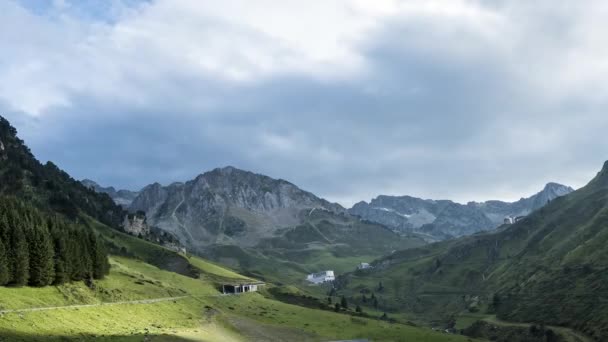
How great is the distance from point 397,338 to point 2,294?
111917mm

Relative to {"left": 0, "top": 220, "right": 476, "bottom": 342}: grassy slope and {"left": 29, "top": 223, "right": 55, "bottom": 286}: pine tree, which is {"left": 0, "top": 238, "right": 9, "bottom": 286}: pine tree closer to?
{"left": 0, "top": 220, "right": 476, "bottom": 342}: grassy slope

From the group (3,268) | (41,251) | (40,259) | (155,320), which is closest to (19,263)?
(3,268)

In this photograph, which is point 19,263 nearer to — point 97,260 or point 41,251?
point 41,251

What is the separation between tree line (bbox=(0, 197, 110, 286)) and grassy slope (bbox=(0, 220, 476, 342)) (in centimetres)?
358

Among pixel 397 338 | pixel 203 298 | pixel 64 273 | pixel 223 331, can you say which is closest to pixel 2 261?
pixel 64 273

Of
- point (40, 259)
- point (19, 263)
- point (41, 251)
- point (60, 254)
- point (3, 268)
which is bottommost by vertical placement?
point (3, 268)

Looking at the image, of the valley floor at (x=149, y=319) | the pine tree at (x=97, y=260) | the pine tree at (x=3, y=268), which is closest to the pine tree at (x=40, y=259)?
the valley floor at (x=149, y=319)

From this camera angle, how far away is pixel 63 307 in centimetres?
11662

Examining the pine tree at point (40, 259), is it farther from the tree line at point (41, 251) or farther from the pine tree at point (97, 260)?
the pine tree at point (97, 260)

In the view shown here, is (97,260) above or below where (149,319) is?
above

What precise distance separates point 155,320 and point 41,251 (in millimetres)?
30870

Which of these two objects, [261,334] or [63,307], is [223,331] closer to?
[261,334]

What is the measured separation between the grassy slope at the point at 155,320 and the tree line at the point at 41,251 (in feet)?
11.7

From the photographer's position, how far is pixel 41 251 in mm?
129250
